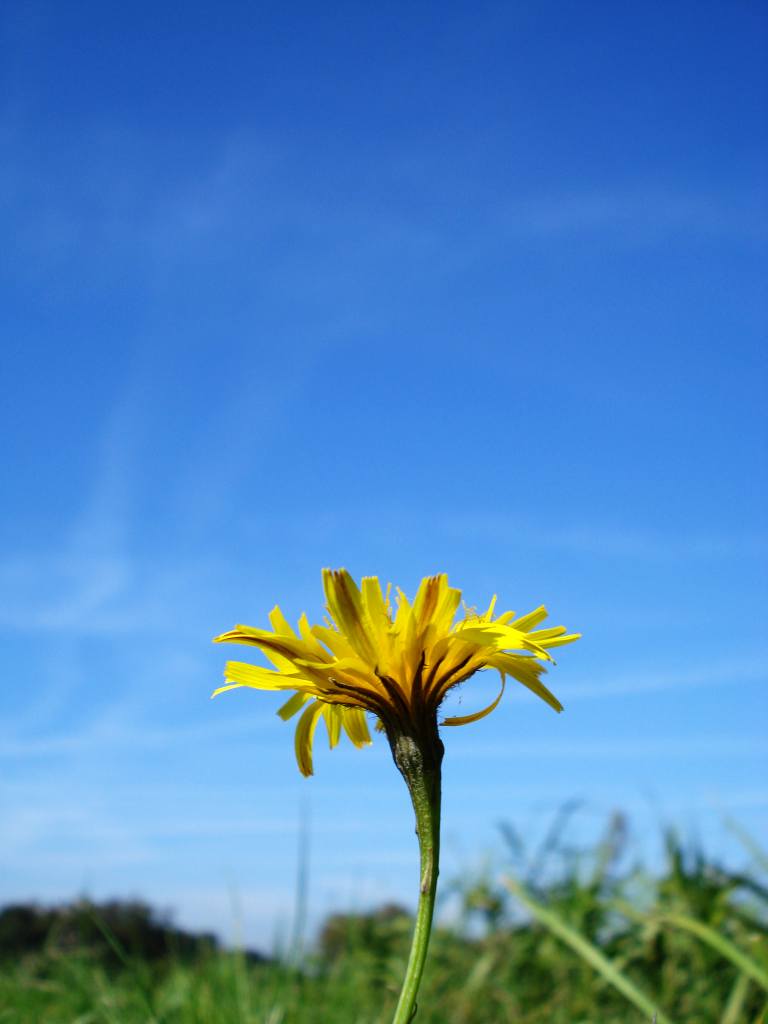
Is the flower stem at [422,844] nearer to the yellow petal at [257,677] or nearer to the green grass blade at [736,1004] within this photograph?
the yellow petal at [257,677]

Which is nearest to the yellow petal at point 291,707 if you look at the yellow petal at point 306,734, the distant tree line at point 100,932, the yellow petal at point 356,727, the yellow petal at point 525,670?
the yellow petal at point 306,734

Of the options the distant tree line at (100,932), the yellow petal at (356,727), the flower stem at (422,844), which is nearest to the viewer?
the flower stem at (422,844)

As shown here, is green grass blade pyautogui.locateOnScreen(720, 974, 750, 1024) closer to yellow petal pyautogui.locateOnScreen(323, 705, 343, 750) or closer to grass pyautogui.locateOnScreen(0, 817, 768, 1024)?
grass pyautogui.locateOnScreen(0, 817, 768, 1024)

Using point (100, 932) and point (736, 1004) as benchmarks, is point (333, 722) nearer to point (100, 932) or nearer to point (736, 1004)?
point (736, 1004)

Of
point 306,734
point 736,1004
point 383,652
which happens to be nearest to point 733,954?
point 736,1004

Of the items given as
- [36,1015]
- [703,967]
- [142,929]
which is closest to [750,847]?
[703,967]
